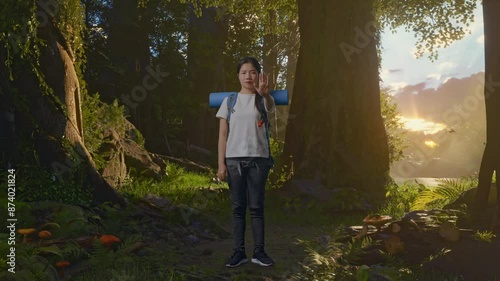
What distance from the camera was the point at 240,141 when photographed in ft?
18.5

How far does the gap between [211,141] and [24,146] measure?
56.5 ft

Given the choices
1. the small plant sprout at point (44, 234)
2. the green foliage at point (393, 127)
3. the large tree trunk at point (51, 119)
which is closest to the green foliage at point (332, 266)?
the small plant sprout at point (44, 234)

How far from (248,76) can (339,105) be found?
7.14m

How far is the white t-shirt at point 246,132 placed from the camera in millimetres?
5609

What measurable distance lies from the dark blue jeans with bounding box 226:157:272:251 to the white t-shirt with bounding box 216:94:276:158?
0.25 ft

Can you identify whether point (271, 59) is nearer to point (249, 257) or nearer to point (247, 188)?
point (249, 257)

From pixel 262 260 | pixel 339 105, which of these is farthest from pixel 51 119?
pixel 339 105

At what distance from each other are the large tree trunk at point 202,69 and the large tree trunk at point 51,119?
43.6 feet

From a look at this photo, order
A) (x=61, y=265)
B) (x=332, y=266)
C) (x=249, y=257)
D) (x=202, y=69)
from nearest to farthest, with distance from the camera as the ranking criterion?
1. (x=61, y=265)
2. (x=332, y=266)
3. (x=249, y=257)
4. (x=202, y=69)

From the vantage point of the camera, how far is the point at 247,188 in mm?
5852

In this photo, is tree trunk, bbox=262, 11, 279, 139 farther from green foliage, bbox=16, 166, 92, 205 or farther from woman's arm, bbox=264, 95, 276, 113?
woman's arm, bbox=264, 95, 276, 113

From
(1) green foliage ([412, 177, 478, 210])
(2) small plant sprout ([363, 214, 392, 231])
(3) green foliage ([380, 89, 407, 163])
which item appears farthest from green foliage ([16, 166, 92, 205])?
(3) green foliage ([380, 89, 407, 163])

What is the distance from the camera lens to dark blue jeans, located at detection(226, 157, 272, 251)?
18.6ft

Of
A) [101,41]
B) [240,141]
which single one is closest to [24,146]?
[240,141]
